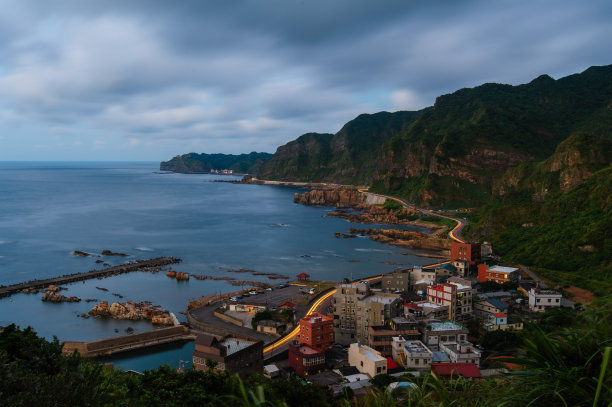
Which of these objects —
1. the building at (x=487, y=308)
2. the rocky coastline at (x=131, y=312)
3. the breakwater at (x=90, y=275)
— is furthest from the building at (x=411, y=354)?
the breakwater at (x=90, y=275)

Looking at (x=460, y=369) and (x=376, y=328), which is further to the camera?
(x=376, y=328)

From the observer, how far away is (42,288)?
1540 inches

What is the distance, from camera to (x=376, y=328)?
2430 cm

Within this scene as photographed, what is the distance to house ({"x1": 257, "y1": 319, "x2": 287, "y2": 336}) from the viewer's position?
28.4m

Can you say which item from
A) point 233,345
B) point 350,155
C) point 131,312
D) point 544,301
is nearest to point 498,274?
point 544,301

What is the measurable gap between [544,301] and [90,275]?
4102 centimetres

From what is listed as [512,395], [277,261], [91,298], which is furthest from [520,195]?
[512,395]

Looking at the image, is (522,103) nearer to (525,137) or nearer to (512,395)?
(525,137)

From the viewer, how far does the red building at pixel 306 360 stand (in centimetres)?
2152

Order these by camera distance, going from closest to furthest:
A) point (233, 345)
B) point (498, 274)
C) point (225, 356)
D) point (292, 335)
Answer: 1. point (225, 356)
2. point (233, 345)
3. point (292, 335)
4. point (498, 274)

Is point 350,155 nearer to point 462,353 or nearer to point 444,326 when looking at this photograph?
point 444,326

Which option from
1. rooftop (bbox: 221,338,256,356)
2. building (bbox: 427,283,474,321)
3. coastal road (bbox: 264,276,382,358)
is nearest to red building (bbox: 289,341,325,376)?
→ coastal road (bbox: 264,276,382,358)

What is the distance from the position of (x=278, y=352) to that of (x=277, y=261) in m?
27.0

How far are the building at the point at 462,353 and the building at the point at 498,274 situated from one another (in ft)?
49.7
